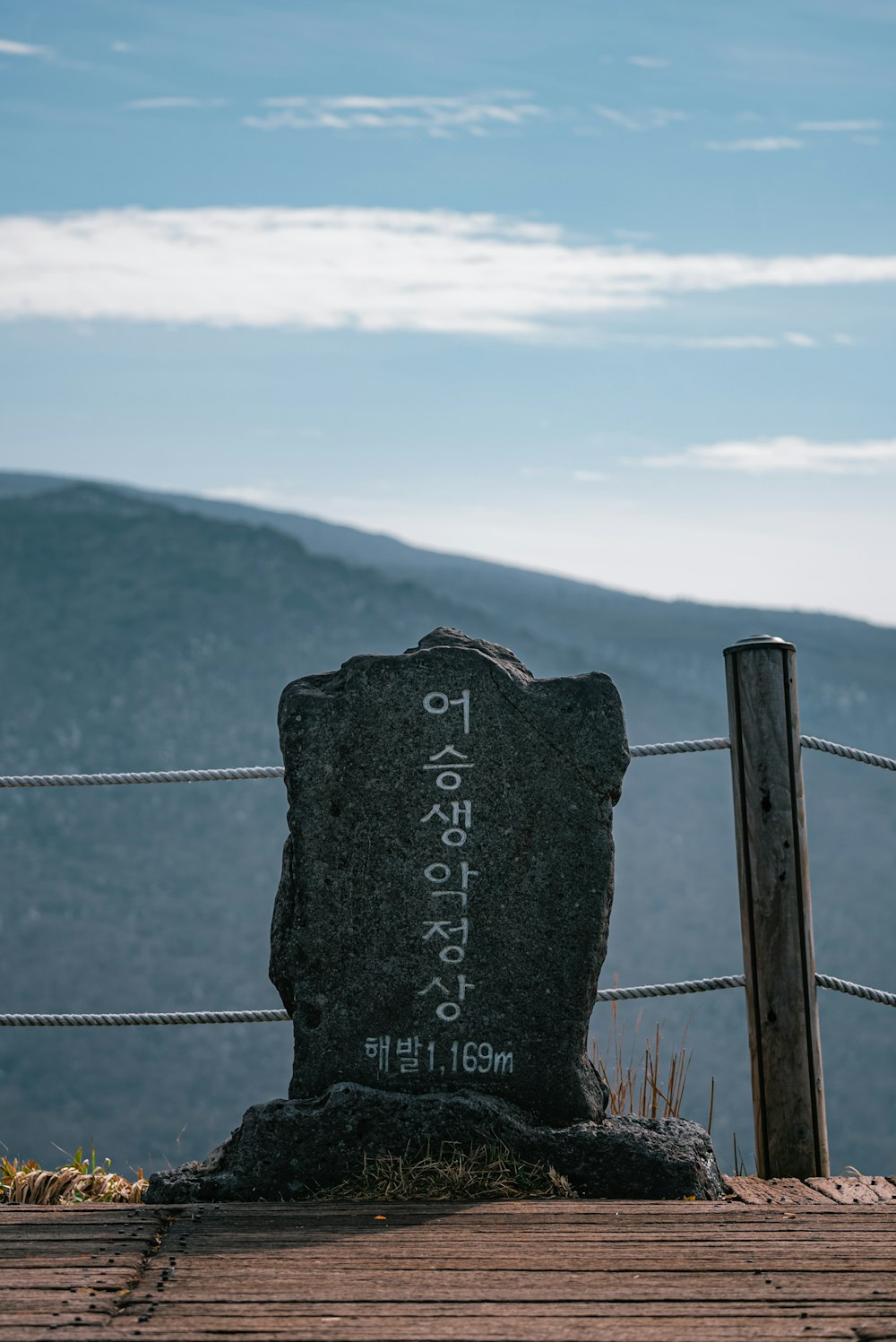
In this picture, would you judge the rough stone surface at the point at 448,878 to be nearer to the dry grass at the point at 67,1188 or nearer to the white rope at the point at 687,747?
the white rope at the point at 687,747

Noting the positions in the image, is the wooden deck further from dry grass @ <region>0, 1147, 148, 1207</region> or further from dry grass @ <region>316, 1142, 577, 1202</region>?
dry grass @ <region>0, 1147, 148, 1207</region>

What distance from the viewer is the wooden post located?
3748 mm

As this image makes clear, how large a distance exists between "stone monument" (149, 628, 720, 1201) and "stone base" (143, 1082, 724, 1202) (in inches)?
2.2

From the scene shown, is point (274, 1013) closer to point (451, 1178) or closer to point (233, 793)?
point (451, 1178)

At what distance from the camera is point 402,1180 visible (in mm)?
3318

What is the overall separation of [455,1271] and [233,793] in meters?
70.5

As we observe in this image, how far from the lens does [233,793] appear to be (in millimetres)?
72250

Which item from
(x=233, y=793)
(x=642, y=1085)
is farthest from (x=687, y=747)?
(x=233, y=793)

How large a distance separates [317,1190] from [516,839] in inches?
37.9

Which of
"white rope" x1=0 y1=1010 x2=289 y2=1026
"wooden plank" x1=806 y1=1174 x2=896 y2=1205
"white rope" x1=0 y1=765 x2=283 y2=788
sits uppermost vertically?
"white rope" x1=0 y1=765 x2=283 y2=788

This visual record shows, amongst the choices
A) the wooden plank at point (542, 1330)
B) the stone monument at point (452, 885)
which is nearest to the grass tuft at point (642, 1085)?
the stone monument at point (452, 885)

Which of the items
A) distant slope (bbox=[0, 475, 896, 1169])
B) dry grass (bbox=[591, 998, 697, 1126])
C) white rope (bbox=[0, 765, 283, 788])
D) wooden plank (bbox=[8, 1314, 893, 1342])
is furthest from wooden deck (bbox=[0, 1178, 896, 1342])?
distant slope (bbox=[0, 475, 896, 1169])

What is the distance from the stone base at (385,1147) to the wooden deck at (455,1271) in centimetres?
10

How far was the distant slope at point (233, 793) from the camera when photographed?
5425cm
